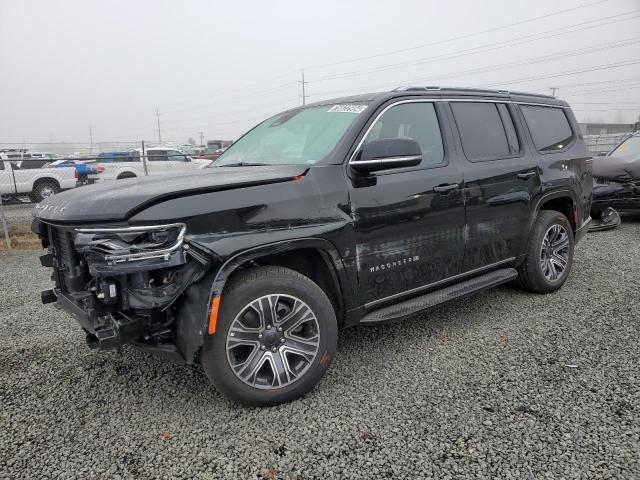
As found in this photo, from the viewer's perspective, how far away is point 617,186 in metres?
8.18

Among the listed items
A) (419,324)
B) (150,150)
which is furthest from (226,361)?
(150,150)

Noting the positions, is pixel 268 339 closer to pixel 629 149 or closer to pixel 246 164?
pixel 246 164

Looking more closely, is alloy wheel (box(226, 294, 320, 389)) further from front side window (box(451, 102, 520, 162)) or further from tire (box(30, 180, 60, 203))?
tire (box(30, 180, 60, 203))

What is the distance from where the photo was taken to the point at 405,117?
3.48 meters

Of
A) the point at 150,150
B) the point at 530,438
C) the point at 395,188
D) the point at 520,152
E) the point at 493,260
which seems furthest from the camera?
the point at 150,150

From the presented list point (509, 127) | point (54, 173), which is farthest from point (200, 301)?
point (54, 173)

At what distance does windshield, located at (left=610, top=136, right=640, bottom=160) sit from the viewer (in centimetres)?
851

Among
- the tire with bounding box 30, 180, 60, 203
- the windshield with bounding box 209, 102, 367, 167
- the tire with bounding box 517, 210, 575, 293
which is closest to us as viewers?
the windshield with bounding box 209, 102, 367, 167

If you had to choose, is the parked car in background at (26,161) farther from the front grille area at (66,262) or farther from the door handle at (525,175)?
the door handle at (525,175)

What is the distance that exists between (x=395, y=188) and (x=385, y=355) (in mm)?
1242

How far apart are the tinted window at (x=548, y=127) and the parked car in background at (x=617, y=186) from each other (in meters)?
3.67

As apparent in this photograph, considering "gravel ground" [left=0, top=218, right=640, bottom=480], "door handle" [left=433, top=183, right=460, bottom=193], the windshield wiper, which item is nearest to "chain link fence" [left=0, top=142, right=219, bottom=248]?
the windshield wiper

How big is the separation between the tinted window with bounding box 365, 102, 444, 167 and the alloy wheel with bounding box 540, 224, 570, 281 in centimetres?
166

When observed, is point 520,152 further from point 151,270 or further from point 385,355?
point 151,270
